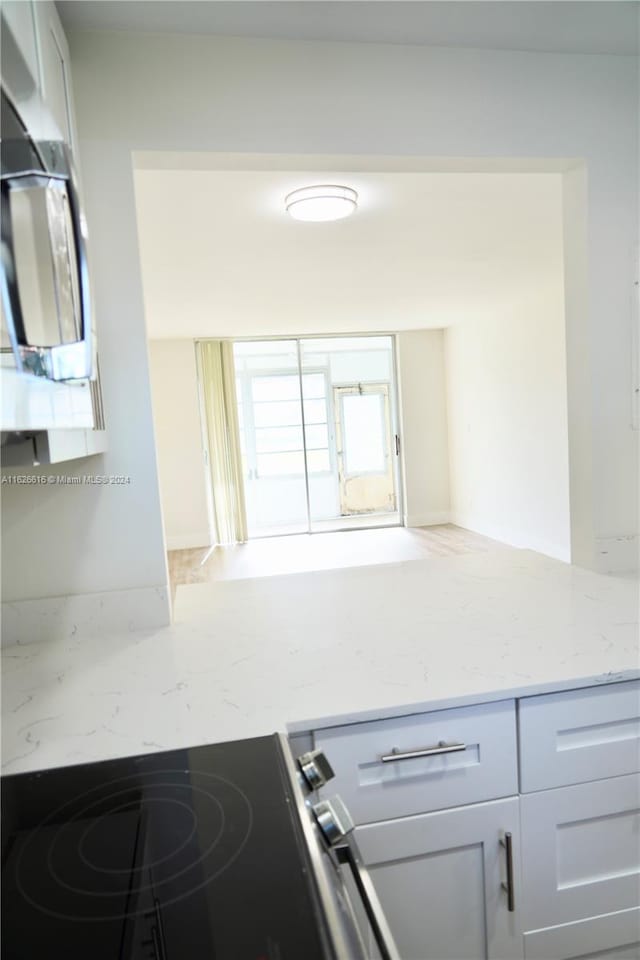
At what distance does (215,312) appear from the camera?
195 inches

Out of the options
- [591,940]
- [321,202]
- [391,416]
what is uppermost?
[321,202]

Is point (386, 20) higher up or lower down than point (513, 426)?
higher up

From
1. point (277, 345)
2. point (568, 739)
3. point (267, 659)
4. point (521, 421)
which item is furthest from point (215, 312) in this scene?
point (568, 739)

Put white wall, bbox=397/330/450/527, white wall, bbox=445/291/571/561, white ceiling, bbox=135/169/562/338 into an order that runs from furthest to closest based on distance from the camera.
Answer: white wall, bbox=397/330/450/527 → white wall, bbox=445/291/571/561 → white ceiling, bbox=135/169/562/338

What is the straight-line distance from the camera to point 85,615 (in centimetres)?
139

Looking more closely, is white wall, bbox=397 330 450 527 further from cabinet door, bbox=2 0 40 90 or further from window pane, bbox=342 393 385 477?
cabinet door, bbox=2 0 40 90

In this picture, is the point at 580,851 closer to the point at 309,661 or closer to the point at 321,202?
the point at 309,661

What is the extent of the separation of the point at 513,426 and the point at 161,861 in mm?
5533

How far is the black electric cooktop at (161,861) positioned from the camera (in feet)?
1.77

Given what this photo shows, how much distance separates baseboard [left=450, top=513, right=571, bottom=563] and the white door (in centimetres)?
116

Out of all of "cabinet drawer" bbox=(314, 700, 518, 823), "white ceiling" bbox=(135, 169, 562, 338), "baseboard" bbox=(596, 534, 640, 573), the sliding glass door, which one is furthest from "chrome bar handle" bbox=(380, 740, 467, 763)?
the sliding glass door

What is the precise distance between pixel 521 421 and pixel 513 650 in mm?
4679

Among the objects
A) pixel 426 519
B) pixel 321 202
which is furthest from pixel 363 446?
pixel 321 202

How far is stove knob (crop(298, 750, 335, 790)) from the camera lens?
77cm
